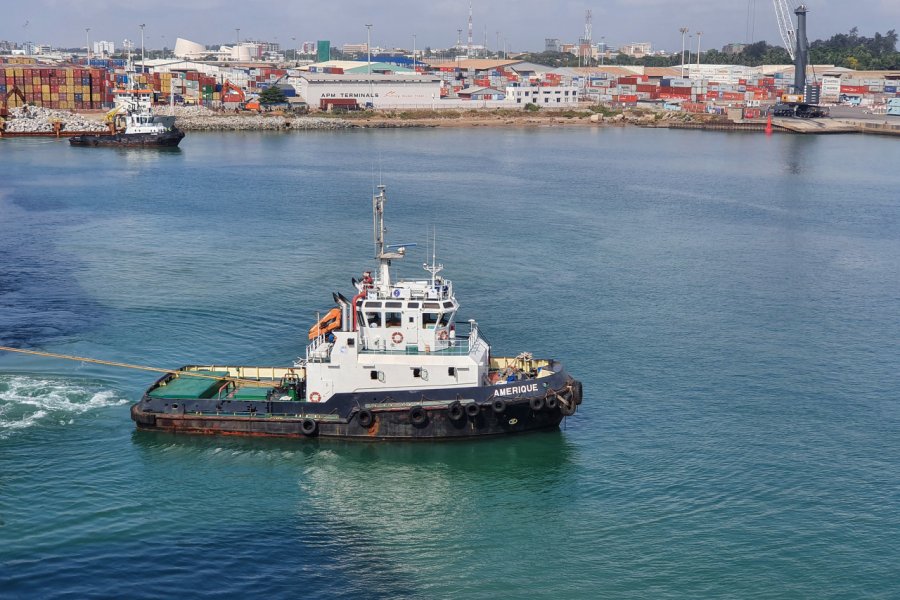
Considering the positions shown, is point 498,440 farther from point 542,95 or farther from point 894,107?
point 894,107

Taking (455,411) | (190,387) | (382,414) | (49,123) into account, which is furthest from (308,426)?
(49,123)

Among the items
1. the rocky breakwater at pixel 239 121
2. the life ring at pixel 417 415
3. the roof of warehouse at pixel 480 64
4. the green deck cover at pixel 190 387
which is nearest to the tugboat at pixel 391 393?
the life ring at pixel 417 415

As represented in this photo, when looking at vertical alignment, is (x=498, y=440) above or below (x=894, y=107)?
below

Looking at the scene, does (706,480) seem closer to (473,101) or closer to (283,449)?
(283,449)

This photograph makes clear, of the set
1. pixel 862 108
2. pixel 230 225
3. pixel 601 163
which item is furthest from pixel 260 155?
pixel 862 108

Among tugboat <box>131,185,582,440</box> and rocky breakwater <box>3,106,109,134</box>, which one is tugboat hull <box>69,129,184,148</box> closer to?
rocky breakwater <box>3,106,109,134</box>
